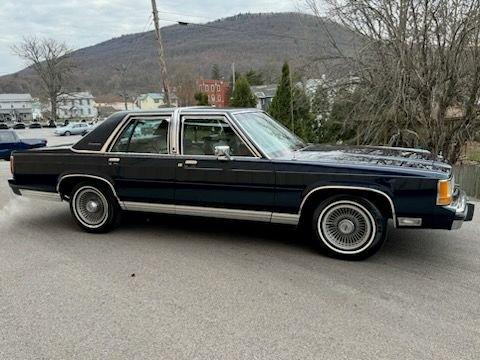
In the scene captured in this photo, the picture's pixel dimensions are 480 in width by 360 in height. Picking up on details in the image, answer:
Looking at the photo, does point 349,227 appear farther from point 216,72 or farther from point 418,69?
point 216,72

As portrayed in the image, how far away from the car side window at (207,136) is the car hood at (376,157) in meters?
0.74

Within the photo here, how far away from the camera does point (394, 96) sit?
10.8 metres

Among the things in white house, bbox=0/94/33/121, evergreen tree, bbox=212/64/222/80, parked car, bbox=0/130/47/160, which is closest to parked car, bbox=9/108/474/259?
parked car, bbox=0/130/47/160

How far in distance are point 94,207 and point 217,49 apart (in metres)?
42.9

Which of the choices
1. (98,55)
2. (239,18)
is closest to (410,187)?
(239,18)

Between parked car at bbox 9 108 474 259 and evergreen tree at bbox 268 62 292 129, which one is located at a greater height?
evergreen tree at bbox 268 62 292 129

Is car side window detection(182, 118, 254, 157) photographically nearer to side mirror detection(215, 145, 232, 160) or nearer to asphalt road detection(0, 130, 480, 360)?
side mirror detection(215, 145, 232, 160)

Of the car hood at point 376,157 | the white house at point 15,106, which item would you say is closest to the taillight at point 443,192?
the car hood at point 376,157

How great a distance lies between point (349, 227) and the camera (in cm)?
423

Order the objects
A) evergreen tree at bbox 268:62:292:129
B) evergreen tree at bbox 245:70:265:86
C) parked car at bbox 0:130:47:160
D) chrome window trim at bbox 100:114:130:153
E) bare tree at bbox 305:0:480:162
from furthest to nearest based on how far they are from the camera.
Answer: evergreen tree at bbox 245:70:265:86 → parked car at bbox 0:130:47:160 → evergreen tree at bbox 268:62:292:129 → bare tree at bbox 305:0:480:162 → chrome window trim at bbox 100:114:130:153

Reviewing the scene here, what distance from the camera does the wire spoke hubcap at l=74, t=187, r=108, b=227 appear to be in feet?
17.2

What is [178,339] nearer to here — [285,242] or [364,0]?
[285,242]

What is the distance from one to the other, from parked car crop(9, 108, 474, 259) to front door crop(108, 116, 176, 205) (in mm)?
13

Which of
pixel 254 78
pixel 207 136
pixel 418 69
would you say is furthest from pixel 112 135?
pixel 254 78
